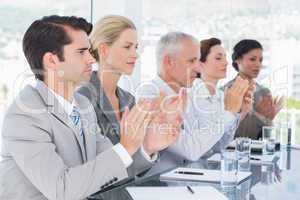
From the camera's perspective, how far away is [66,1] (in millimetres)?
2379

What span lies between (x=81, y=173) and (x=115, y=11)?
1.47 metres

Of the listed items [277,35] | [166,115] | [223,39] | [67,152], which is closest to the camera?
[67,152]

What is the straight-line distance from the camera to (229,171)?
175 centimetres

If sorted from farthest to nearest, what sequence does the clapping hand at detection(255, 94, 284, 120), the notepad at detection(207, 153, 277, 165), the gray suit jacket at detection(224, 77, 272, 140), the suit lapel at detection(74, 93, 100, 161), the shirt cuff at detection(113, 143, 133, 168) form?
the clapping hand at detection(255, 94, 284, 120) → the gray suit jacket at detection(224, 77, 272, 140) → the notepad at detection(207, 153, 277, 165) → the suit lapel at detection(74, 93, 100, 161) → the shirt cuff at detection(113, 143, 133, 168)

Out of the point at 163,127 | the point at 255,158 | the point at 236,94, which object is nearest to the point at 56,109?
the point at 163,127

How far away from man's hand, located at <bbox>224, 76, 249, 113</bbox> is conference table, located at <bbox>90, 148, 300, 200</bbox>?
702 millimetres

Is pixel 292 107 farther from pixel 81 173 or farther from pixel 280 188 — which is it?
pixel 81 173

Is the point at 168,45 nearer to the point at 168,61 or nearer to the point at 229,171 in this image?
the point at 168,61

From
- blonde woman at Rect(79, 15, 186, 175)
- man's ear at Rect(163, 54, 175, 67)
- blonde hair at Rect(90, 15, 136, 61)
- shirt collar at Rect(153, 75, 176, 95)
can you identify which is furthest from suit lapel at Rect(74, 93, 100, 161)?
man's ear at Rect(163, 54, 175, 67)

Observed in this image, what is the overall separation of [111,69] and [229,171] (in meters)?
0.97

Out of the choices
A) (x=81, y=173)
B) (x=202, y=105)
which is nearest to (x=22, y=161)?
(x=81, y=173)

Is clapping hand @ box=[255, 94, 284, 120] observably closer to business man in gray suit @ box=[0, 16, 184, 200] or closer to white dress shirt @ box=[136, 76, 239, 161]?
white dress shirt @ box=[136, 76, 239, 161]

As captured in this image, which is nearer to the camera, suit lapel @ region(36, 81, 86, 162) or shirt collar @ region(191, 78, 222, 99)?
suit lapel @ region(36, 81, 86, 162)

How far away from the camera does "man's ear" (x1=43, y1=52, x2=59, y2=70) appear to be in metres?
1.61
